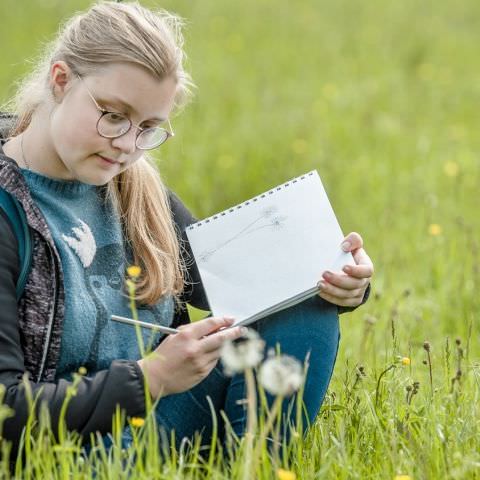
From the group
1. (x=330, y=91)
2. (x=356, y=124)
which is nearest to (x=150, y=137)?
(x=356, y=124)

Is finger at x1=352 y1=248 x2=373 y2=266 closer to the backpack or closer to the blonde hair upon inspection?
the blonde hair

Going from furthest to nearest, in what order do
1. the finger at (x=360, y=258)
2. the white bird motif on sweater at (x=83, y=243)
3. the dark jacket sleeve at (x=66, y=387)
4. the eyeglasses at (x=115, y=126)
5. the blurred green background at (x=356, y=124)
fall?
the blurred green background at (x=356, y=124) < the finger at (x=360, y=258) < the white bird motif on sweater at (x=83, y=243) < the eyeglasses at (x=115, y=126) < the dark jacket sleeve at (x=66, y=387)

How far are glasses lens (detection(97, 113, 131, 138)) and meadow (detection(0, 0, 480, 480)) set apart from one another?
24.3 inches

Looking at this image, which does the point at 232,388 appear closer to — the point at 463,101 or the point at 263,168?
the point at 263,168

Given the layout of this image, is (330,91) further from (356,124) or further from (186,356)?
(186,356)

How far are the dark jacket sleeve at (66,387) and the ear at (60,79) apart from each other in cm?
31

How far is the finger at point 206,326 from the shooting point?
1.99 meters

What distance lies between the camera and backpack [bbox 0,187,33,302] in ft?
6.72

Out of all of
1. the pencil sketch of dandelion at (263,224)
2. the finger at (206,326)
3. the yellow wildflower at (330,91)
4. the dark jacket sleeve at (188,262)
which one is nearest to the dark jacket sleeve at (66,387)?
the finger at (206,326)

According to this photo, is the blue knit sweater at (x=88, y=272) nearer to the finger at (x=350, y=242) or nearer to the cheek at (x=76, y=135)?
the cheek at (x=76, y=135)

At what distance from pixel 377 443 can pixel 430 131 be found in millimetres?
4266

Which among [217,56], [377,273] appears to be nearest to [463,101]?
[217,56]

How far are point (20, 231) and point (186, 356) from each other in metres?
0.41

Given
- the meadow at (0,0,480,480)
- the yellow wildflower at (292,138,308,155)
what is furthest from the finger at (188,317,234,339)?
the yellow wildflower at (292,138,308,155)
